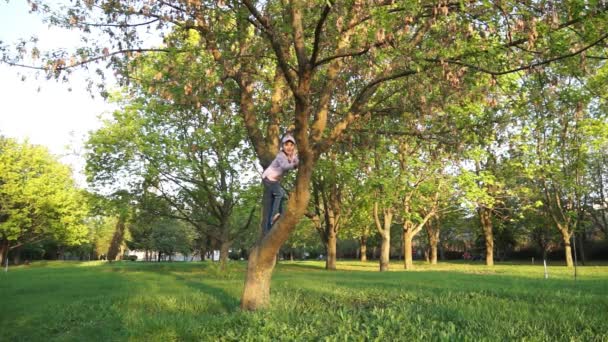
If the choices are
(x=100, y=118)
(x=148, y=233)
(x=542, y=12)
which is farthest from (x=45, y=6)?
(x=148, y=233)

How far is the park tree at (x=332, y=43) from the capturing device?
7.46m

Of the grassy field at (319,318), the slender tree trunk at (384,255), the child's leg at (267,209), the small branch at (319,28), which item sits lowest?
the grassy field at (319,318)

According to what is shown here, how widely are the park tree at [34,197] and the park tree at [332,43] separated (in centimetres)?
3758

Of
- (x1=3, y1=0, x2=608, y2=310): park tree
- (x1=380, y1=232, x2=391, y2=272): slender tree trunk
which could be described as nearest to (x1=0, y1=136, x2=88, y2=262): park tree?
(x1=380, y1=232, x2=391, y2=272): slender tree trunk

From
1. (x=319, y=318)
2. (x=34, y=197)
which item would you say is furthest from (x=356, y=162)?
(x=34, y=197)

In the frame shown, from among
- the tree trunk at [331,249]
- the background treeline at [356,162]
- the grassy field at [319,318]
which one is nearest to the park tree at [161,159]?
the background treeline at [356,162]

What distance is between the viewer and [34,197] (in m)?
44.1

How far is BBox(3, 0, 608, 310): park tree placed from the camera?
7.46m

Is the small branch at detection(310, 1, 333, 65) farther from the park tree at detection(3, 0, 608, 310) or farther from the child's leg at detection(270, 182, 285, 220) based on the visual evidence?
the child's leg at detection(270, 182, 285, 220)

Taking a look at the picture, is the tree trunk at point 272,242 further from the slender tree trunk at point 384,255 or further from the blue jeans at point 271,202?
the slender tree trunk at point 384,255

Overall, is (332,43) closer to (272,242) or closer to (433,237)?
(272,242)

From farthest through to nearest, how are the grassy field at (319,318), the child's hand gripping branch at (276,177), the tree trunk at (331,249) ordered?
the tree trunk at (331,249), the child's hand gripping branch at (276,177), the grassy field at (319,318)

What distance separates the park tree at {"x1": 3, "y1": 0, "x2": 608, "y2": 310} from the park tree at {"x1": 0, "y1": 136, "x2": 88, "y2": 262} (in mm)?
37581

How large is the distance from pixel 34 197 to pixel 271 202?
41915 millimetres
